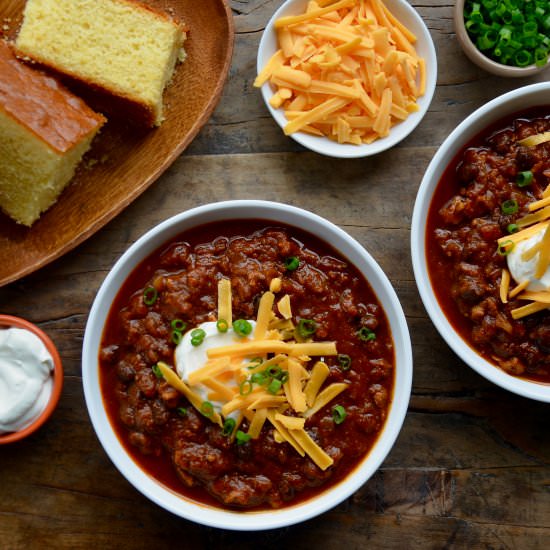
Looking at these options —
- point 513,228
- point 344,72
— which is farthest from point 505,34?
point 513,228

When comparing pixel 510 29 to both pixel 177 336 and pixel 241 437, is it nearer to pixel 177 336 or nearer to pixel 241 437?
pixel 177 336

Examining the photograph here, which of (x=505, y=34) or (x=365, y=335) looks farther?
(x=505, y=34)

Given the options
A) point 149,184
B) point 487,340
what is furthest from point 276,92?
point 487,340

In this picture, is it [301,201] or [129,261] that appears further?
[301,201]

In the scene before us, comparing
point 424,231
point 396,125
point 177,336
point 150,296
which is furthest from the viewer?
point 396,125

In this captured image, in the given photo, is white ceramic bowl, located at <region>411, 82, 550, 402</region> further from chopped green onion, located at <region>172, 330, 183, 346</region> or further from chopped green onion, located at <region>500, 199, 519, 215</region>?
chopped green onion, located at <region>172, 330, 183, 346</region>

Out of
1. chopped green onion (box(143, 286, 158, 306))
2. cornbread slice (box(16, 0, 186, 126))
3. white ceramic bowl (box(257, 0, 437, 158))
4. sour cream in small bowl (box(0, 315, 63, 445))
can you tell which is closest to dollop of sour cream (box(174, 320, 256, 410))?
chopped green onion (box(143, 286, 158, 306))

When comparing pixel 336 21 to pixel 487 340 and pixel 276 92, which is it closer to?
pixel 276 92
